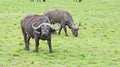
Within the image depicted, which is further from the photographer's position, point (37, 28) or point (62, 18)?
point (62, 18)

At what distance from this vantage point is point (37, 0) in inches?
1897

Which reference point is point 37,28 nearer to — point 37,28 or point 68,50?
point 37,28

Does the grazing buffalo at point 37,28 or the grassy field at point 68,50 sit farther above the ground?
the grazing buffalo at point 37,28

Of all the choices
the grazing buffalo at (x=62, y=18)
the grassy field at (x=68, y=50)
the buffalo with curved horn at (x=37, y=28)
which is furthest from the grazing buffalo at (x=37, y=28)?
the grazing buffalo at (x=62, y=18)

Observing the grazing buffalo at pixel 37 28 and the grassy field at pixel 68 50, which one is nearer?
the grassy field at pixel 68 50

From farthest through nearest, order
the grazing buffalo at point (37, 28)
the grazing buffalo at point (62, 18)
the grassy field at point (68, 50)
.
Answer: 1. the grazing buffalo at point (62, 18)
2. the grazing buffalo at point (37, 28)
3. the grassy field at point (68, 50)

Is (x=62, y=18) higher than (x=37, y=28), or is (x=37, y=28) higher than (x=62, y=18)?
(x=37, y=28)

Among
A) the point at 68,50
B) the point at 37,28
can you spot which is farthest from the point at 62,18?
the point at 37,28

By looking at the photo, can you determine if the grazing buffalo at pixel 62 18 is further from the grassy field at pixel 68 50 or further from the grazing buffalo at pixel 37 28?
the grazing buffalo at pixel 37 28

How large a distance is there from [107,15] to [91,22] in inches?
248

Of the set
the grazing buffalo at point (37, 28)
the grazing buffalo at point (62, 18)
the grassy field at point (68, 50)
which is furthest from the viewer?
the grazing buffalo at point (62, 18)

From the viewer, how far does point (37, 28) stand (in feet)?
47.6

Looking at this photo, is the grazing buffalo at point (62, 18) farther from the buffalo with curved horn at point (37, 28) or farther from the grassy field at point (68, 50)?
the buffalo with curved horn at point (37, 28)

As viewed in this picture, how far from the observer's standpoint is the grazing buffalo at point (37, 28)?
14.3m
